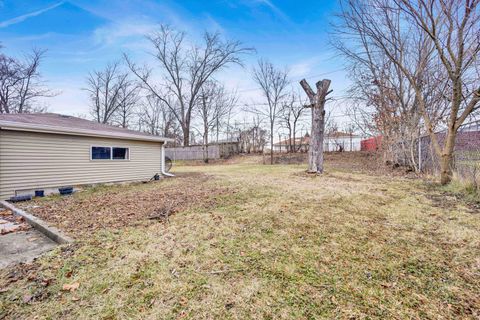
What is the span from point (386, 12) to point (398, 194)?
4.58 meters

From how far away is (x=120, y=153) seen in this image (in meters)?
8.09

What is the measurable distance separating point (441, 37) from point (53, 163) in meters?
10.5

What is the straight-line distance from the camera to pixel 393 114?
9.26m

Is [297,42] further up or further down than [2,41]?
further down

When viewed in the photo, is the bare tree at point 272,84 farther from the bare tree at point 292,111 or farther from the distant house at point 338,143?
the distant house at point 338,143

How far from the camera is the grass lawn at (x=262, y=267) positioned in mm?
1600

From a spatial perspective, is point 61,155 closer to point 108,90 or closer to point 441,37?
point 441,37

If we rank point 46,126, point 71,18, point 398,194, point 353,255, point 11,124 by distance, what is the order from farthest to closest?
1. point 71,18
2. point 46,126
3. point 11,124
4. point 398,194
5. point 353,255

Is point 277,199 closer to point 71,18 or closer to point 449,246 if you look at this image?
point 449,246

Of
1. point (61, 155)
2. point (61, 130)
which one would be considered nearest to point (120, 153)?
point (61, 155)

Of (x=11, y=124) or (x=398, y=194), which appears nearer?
(x=398, y=194)

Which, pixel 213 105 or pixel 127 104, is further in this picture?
pixel 127 104

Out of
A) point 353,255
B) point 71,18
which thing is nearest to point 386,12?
point 353,255

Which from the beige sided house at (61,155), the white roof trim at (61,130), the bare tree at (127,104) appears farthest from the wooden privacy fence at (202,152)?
the white roof trim at (61,130)
